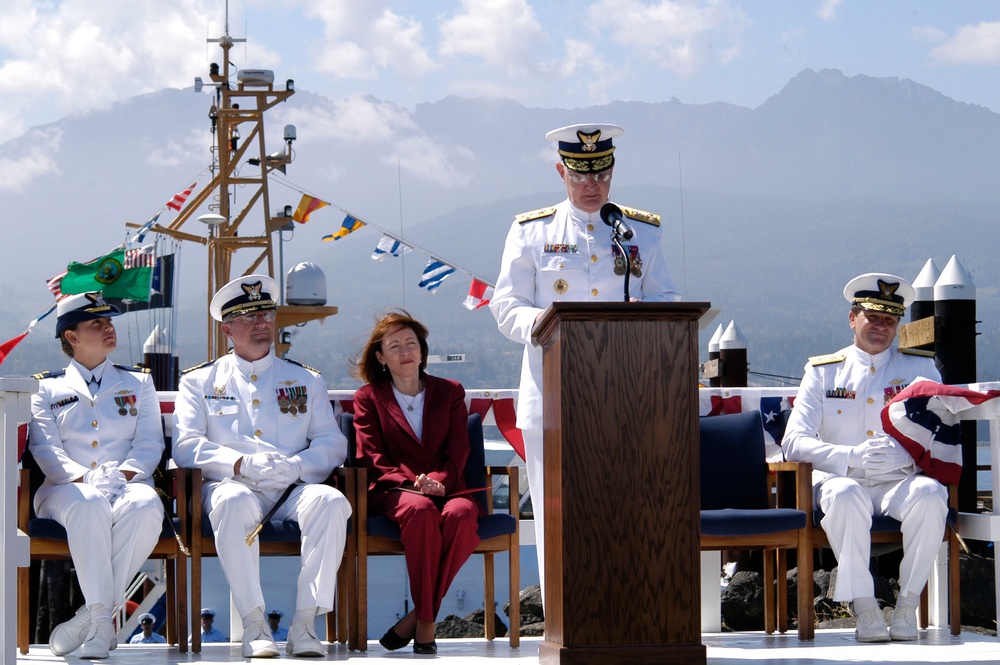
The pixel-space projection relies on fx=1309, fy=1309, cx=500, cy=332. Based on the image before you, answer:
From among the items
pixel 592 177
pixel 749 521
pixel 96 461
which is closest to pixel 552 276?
pixel 592 177

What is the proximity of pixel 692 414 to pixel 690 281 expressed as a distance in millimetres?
109428

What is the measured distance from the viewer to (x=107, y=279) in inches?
201

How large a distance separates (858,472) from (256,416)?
2247mm

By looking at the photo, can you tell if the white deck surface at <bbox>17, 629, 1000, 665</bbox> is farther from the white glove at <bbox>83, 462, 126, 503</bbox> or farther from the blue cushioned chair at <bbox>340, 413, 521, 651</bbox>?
the white glove at <bbox>83, 462, 126, 503</bbox>

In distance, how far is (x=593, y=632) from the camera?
3271mm

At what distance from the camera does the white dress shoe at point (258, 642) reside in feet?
13.8

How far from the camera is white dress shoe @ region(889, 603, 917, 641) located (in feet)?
14.9

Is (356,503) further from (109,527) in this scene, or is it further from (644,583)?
(644,583)

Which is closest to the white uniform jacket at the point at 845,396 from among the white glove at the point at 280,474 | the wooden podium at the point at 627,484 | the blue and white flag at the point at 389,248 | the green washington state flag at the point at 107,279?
the wooden podium at the point at 627,484

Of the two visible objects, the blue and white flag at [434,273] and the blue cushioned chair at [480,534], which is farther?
the blue and white flag at [434,273]

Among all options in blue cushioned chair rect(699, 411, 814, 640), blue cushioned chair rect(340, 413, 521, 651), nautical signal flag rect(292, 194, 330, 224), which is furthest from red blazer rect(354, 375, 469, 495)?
nautical signal flag rect(292, 194, 330, 224)

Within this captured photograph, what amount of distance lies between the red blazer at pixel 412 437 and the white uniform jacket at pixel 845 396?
4.21 feet

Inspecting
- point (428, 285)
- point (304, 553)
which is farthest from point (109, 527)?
point (428, 285)

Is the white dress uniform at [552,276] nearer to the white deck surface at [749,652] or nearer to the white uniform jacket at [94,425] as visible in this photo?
the white deck surface at [749,652]
